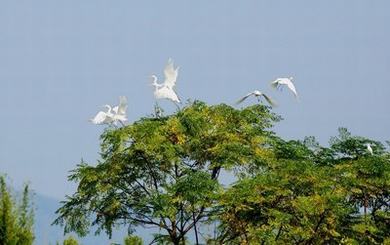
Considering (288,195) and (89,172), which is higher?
(89,172)

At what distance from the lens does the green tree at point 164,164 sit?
20.4m

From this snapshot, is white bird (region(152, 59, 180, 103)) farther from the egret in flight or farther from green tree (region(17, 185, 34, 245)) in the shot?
green tree (region(17, 185, 34, 245))

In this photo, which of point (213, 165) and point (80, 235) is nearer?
point (213, 165)

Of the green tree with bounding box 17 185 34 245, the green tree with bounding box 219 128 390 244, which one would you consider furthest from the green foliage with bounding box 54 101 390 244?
the green tree with bounding box 17 185 34 245

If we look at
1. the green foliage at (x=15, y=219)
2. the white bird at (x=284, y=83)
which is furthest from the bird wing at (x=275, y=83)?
the green foliage at (x=15, y=219)

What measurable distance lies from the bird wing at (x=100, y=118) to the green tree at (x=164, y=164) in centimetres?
51

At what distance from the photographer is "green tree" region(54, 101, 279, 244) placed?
66.8ft

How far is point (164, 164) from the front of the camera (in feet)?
69.9

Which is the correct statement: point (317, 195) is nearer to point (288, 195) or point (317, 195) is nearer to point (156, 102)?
point (288, 195)

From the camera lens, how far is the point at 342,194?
1873 centimetres

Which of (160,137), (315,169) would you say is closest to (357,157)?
(315,169)

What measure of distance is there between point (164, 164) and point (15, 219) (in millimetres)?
9105

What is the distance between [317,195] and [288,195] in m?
1.32

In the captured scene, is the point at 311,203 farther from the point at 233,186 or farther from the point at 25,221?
the point at 25,221
